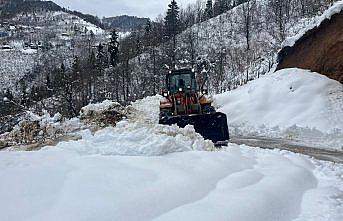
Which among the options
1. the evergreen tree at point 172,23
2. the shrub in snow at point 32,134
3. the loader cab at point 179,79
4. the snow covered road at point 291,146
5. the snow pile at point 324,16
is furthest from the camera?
the evergreen tree at point 172,23

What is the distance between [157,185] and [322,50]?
15484 millimetres

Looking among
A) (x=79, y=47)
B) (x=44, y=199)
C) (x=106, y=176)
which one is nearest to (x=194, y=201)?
(x=106, y=176)

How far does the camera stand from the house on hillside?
56.8ft

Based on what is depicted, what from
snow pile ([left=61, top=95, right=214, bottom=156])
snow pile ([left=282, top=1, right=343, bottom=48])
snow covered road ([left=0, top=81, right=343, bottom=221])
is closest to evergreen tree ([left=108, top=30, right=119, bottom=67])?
snow pile ([left=282, top=1, right=343, bottom=48])

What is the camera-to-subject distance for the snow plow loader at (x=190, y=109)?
12188 millimetres

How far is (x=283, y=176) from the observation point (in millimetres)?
6891

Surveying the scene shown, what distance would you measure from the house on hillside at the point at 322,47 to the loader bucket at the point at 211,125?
708 centimetres

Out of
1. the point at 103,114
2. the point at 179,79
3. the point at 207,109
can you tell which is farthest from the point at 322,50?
the point at 103,114

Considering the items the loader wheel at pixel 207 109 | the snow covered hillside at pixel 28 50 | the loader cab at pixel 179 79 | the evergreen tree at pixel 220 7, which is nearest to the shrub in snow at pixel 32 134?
the loader cab at pixel 179 79

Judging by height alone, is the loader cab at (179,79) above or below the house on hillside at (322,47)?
below

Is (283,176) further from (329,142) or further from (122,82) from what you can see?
(122,82)

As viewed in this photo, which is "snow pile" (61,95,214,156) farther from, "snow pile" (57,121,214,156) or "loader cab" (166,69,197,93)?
"loader cab" (166,69,197,93)

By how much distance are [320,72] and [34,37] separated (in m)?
186

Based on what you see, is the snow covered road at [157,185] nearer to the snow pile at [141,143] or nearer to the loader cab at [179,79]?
the snow pile at [141,143]
